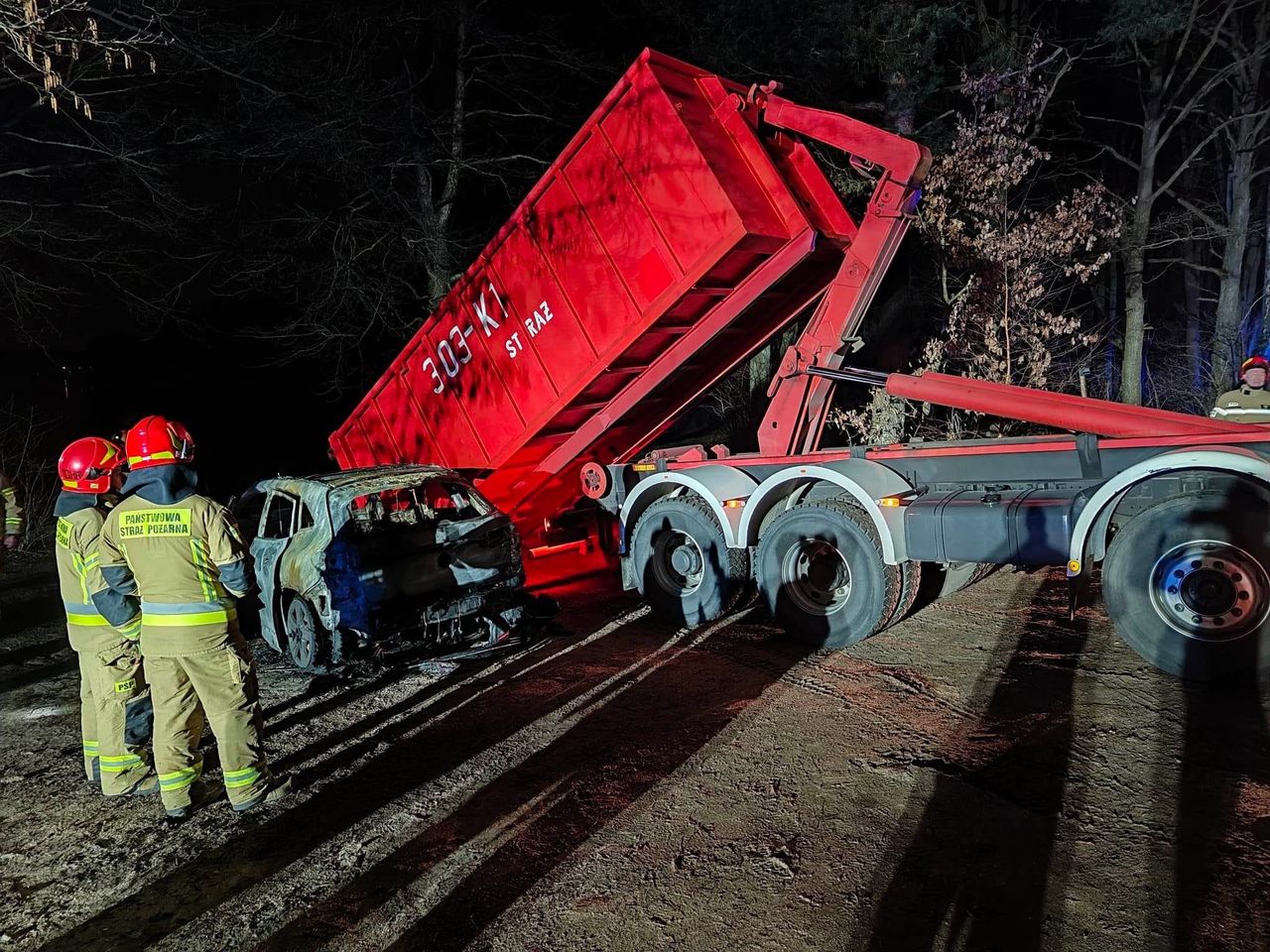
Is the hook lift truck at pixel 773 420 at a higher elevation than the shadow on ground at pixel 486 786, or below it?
higher

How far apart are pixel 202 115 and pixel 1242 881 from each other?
1331cm

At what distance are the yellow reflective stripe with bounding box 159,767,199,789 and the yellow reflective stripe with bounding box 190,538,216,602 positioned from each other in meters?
A: 0.84

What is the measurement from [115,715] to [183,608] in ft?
3.01

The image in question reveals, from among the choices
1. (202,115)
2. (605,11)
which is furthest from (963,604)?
(605,11)

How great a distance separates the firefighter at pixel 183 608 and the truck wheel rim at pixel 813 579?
3.82 meters

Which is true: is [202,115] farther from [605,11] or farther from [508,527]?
[508,527]

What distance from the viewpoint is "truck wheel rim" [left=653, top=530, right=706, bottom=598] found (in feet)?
22.5

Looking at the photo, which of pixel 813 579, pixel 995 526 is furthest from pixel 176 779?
pixel 995 526

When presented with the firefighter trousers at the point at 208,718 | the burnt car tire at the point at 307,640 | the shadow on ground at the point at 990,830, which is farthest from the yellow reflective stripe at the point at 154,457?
the shadow on ground at the point at 990,830

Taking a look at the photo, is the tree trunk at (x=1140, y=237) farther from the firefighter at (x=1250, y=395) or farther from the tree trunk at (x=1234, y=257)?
the firefighter at (x=1250, y=395)

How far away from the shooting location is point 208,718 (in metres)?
3.76

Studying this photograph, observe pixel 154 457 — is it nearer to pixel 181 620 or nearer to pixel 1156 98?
pixel 181 620

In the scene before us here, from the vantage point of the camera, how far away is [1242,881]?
9.41 feet

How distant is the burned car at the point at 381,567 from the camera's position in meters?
5.47
